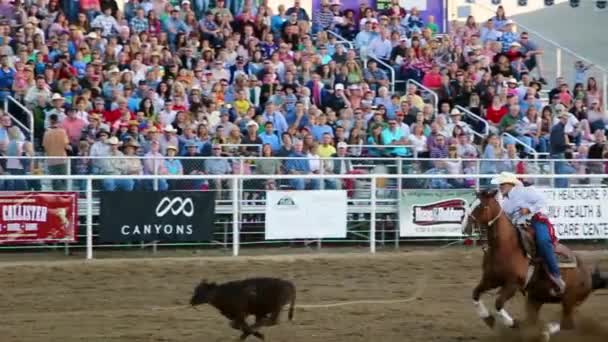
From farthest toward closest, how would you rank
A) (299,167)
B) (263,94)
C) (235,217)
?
(263,94) → (299,167) → (235,217)

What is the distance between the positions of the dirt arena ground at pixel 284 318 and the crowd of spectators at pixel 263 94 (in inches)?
59.2

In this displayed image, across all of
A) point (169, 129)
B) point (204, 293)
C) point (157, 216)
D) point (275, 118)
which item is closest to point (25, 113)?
point (169, 129)

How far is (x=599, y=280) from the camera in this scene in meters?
12.2

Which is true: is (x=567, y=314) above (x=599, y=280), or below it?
below

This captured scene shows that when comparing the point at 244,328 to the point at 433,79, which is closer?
the point at 244,328

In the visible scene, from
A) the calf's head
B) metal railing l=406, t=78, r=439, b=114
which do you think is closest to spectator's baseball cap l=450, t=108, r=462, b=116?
metal railing l=406, t=78, r=439, b=114

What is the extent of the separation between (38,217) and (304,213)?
152 inches

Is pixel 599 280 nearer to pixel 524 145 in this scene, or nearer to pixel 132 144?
pixel 132 144

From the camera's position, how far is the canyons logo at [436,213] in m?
19.0

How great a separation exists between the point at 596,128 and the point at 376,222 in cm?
626

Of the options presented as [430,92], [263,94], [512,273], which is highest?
[430,92]

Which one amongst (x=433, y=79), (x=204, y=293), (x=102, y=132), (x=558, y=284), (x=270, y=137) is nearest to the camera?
(x=204, y=293)

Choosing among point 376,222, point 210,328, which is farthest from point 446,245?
point 210,328

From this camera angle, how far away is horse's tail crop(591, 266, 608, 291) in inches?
479
